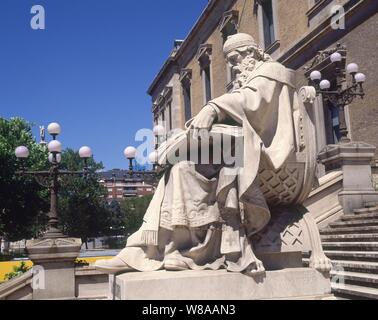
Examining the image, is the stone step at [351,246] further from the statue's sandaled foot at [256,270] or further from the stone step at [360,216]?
the statue's sandaled foot at [256,270]

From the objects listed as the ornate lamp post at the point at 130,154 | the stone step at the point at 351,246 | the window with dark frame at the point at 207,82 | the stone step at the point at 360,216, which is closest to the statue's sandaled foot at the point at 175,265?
the stone step at the point at 351,246

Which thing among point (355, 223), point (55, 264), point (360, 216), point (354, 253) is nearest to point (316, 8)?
point (360, 216)

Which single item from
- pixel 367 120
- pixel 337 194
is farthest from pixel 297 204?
pixel 367 120

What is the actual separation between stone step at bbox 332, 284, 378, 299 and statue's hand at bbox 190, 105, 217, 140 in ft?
10.9

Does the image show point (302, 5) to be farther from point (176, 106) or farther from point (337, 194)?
point (176, 106)

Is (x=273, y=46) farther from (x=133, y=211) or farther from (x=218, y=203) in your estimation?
(x=133, y=211)

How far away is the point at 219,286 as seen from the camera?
3.78m

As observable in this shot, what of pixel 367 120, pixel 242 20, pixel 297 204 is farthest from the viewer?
pixel 242 20

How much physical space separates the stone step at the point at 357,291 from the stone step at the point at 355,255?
2.70 feet

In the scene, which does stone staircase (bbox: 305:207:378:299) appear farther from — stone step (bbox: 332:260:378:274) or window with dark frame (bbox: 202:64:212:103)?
window with dark frame (bbox: 202:64:212:103)

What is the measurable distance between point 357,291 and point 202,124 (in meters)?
3.45

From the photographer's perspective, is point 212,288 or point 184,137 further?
point 184,137

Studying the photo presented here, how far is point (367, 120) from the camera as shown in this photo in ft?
52.8

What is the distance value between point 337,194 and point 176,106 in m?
30.4
